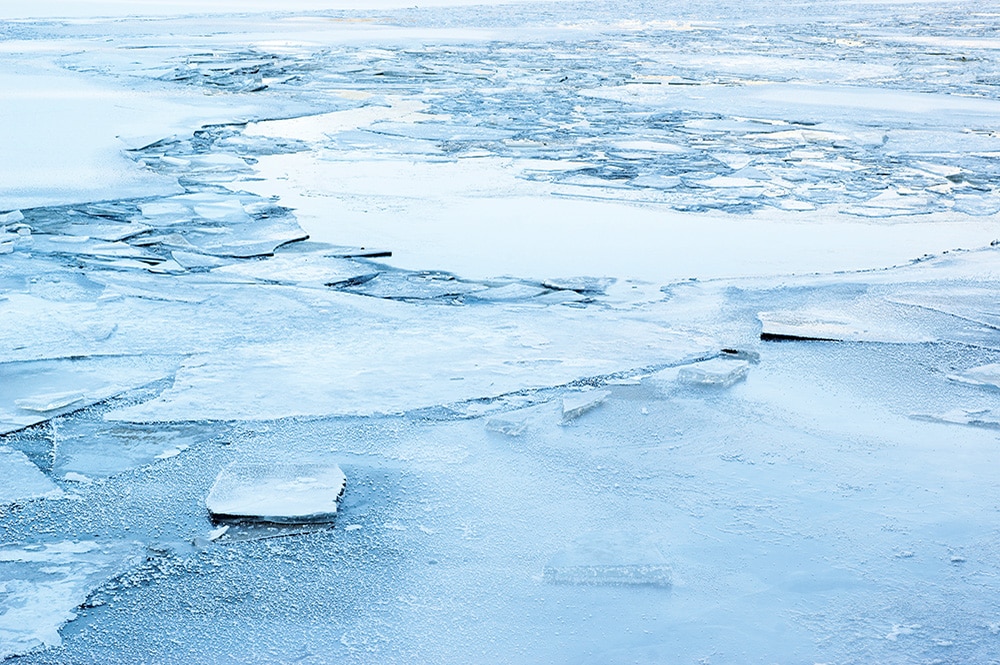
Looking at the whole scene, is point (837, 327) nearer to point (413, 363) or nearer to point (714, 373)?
point (714, 373)

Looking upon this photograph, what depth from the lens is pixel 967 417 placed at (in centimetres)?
302

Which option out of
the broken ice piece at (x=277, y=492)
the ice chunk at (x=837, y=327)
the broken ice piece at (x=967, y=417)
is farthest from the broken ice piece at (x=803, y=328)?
the broken ice piece at (x=277, y=492)

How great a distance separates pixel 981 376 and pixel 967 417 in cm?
35

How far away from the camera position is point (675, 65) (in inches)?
529

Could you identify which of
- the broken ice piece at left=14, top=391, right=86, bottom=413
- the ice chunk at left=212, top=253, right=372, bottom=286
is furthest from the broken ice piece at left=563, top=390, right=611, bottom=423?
the ice chunk at left=212, top=253, right=372, bottom=286

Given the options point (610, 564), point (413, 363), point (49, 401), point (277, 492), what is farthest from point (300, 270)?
point (610, 564)

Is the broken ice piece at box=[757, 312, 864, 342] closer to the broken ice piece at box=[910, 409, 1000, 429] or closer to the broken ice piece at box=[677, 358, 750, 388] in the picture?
the broken ice piece at box=[677, 358, 750, 388]

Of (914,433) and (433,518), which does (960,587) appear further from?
(433,518)

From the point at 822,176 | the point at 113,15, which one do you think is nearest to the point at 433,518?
the point at 822,176

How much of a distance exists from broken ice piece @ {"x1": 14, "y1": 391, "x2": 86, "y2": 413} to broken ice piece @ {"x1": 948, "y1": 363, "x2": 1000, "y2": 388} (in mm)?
2560

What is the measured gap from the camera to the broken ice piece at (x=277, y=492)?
2416 millimetres

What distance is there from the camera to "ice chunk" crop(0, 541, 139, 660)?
78.9 inches

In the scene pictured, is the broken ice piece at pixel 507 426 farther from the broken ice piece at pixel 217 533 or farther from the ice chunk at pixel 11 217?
the ice chunk at pixel 11 217

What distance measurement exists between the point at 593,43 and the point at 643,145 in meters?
9.55
